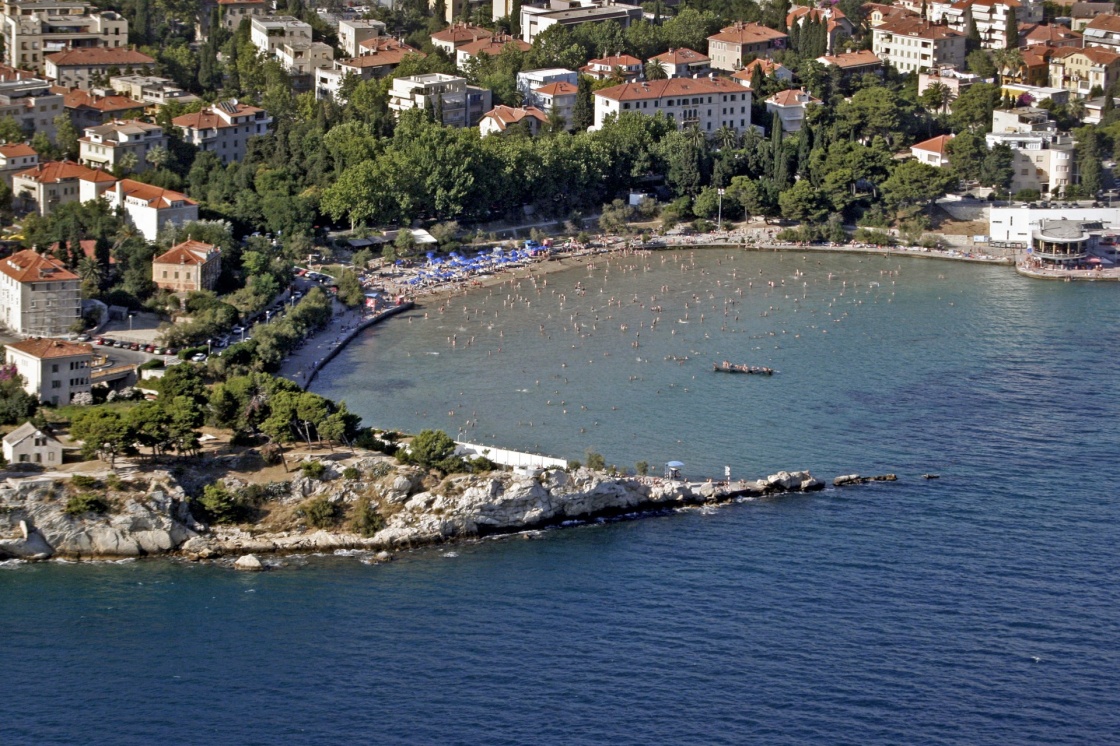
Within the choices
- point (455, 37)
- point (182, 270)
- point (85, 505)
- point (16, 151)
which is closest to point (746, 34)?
point (455, 37)

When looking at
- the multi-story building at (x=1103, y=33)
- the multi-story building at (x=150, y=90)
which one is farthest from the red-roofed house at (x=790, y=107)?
the multi-story building at (x=150, y=90)

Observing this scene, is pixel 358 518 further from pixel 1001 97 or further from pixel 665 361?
pixel 1001 97

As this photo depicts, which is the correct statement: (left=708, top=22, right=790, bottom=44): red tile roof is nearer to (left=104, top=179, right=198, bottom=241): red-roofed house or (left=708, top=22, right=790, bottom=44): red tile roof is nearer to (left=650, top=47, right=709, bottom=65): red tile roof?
(left=650, top=47, right=709, bottom=65): red tile roof

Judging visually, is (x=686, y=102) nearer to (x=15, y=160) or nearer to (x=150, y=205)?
(x=150, y=205)

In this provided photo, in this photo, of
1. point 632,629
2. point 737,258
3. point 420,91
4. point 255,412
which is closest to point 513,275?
point 737,258

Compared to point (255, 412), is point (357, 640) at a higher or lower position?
lower

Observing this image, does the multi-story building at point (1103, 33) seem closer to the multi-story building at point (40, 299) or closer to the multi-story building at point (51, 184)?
the multi-story building at point (51, 184)
